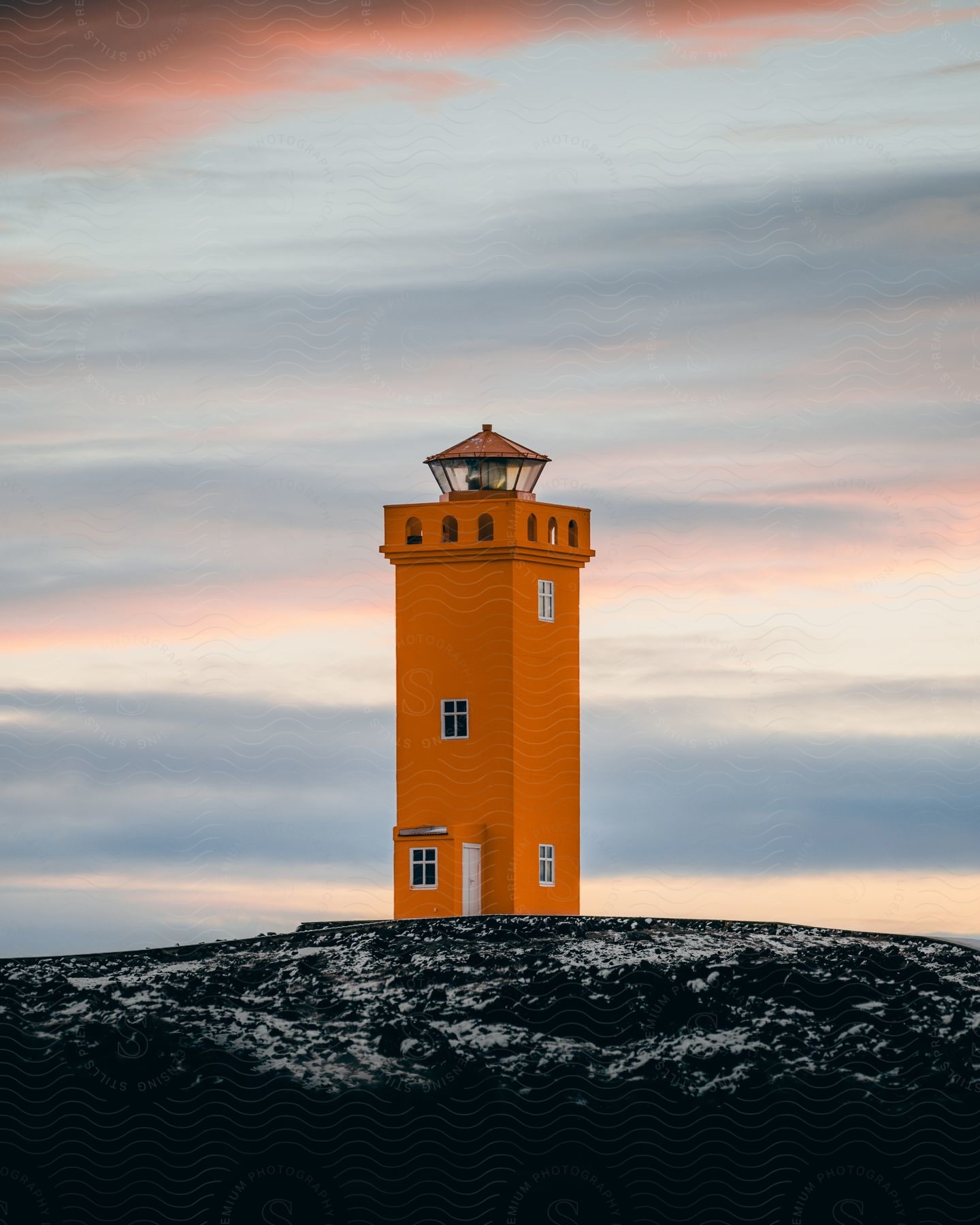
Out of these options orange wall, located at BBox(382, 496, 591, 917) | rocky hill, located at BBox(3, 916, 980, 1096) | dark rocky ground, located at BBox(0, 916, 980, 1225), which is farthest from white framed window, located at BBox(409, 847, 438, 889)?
dark rocky ground, located at BBox(0, 916, 980, 1225)

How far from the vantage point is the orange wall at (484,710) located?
174 ft

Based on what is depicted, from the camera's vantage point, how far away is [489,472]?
53969 millimetres

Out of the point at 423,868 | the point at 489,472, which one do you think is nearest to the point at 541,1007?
the point at 423,868

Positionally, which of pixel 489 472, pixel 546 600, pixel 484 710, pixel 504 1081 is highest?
pixel 489 472

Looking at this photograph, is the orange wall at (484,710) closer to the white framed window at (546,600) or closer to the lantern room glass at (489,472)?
the white framed window at (546,600)

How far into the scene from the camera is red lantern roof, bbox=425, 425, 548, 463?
2122 inches

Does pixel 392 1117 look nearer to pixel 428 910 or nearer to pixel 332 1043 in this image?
pixel 332 1043

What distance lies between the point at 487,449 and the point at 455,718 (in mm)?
4923

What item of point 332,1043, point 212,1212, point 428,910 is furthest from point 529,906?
point 212,1212

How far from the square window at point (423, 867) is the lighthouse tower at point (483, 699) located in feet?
0.09

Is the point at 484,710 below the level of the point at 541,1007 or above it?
above

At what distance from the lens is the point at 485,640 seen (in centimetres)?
5325

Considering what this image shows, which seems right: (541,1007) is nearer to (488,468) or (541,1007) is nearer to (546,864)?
(546,864)

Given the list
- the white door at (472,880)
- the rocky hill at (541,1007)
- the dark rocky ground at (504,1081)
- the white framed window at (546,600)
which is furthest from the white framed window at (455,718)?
the dark rocky ground at (504,1081)
